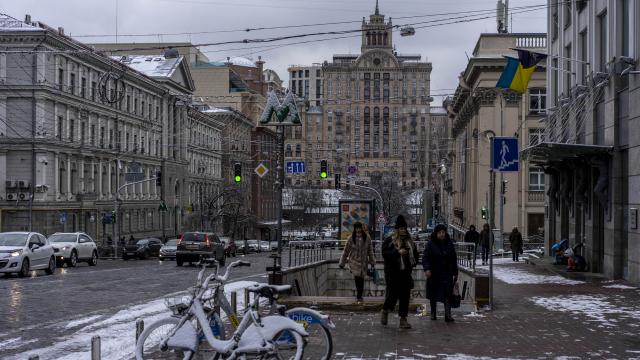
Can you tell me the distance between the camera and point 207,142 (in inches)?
3819

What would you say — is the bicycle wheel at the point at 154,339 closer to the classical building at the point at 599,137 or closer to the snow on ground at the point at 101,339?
the snow on ground at the point at 101,339

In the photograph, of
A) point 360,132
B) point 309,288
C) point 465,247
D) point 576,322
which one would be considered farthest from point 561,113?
point 360,132

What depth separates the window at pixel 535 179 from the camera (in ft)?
197

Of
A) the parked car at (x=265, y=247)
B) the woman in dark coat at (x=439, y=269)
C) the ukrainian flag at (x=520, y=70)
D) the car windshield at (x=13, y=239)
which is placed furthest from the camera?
the parked car at (x=265, y=247)

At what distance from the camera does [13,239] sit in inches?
1204

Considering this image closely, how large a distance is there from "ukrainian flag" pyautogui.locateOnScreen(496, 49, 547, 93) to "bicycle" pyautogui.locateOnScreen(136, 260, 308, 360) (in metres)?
17.5

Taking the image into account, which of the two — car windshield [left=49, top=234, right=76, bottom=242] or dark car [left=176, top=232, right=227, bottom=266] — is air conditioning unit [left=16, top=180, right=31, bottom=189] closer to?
car windshield [left=49, top=234, right=76, bottom=242]

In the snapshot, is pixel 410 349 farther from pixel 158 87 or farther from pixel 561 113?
pixel 158 87

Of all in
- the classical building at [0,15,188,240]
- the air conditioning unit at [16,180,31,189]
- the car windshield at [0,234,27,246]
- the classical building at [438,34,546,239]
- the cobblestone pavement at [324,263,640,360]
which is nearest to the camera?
the cobblestone pavement at [324,263,640,360]

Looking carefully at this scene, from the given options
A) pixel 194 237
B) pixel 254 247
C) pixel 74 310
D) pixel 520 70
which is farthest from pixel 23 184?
pixel 74 310

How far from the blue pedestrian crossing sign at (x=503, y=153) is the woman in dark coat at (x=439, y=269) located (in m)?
2.60

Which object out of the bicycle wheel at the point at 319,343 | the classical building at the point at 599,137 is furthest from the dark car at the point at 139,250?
the bicycle wheel at the point at 319,343

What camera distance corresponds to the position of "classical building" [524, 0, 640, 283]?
78.4ft

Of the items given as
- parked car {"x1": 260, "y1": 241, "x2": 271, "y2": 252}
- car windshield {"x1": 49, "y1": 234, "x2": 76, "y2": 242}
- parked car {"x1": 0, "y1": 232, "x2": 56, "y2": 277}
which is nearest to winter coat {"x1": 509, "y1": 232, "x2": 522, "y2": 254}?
car windshield {"x1": 49, "y1": 234, "x2": 76, "y2": 242}
